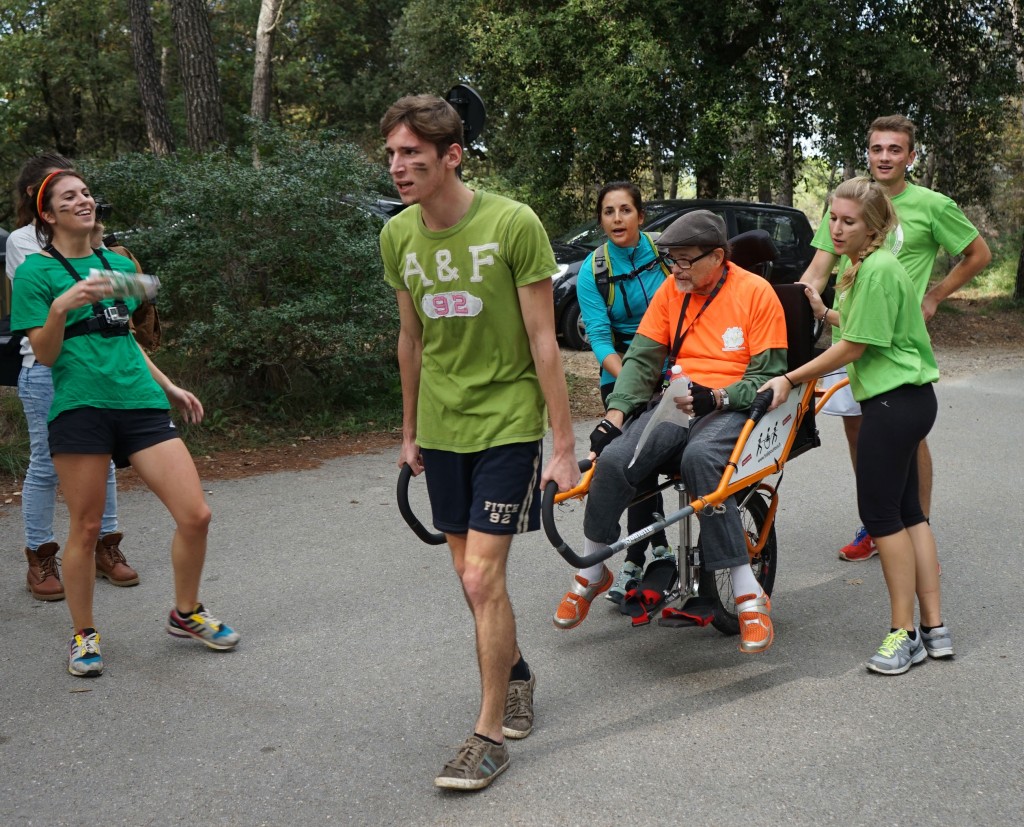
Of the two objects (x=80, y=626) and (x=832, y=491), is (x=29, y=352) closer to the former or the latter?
(x=80, y=626)

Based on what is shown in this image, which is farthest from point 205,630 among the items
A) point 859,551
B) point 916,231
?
point 916,231

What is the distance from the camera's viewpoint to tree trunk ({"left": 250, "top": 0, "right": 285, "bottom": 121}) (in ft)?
64.0

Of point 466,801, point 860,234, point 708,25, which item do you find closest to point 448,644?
point 466,801

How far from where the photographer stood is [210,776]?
3604mm

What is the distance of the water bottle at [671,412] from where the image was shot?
13.9 ft

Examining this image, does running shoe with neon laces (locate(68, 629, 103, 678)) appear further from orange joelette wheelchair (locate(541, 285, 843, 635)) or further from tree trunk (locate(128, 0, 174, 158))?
tree trunk (locate(128, 0, 174, 158))

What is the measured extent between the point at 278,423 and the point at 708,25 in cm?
1033

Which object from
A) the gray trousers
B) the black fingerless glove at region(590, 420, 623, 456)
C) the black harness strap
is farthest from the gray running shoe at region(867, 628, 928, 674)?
the black harness strap

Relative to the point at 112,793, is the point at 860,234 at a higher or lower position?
higher

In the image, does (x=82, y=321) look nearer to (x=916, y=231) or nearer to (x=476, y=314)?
(x=476, y=314)

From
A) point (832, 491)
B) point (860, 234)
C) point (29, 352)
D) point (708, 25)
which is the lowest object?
point (832, 491)

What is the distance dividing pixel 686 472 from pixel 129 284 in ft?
7.29

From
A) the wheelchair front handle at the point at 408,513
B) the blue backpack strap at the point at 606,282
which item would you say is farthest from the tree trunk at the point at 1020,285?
the wheelchair front handle at the point at 408,513

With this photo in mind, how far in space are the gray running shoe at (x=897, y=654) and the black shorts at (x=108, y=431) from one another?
118 inches
